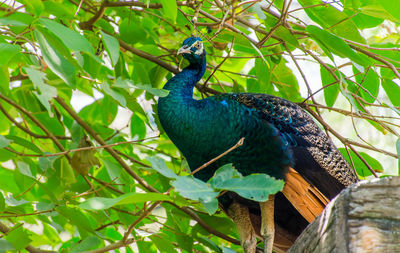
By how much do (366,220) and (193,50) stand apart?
173cm

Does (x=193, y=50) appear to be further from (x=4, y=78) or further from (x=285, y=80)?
(x=4, y=78)

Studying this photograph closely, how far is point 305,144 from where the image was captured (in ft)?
9.59

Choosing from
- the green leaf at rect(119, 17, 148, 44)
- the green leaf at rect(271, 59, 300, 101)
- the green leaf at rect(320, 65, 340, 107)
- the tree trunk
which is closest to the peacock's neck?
the green leaf at rect(119, 17, 148, 44)

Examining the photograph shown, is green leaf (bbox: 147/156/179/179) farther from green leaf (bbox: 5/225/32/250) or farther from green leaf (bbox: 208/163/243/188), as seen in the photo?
green leaf (bbox: 5/225/32/250)

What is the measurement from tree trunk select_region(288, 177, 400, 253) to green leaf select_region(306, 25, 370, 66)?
0.97 meters

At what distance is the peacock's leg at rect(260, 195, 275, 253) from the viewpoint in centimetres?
298

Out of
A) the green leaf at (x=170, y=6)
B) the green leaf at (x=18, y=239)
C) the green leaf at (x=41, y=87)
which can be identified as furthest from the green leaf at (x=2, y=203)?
the green leaf at (x=170, y=6)

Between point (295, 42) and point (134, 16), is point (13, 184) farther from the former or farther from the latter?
point (295, 42)

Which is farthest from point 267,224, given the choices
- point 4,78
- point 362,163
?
point 4,78

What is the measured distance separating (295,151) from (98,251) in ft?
3.41

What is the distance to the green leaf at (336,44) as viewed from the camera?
92.7 inches

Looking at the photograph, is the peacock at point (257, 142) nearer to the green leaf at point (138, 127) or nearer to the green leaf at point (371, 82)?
the green leaf at point (371, 82)

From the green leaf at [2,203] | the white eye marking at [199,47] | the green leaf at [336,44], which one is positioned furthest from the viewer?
the white eye marking at [199,47]

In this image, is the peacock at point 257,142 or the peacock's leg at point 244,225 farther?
the peacock's leg at point 244,225
